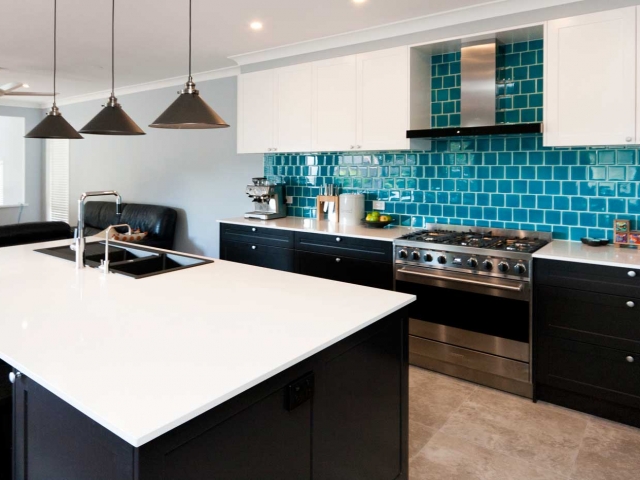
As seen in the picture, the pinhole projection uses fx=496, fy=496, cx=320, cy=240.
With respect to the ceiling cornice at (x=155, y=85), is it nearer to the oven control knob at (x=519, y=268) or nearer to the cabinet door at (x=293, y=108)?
the cabinet door at (x=293, y=108)

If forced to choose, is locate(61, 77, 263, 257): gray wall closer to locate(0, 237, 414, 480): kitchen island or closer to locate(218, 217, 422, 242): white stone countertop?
locate(218, 217, 422, 242): white stone countertop

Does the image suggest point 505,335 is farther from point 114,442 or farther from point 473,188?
point 114,442

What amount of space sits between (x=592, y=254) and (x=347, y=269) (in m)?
1.73

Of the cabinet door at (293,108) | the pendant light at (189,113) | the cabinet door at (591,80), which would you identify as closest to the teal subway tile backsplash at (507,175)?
the cabinet door at (591,80)

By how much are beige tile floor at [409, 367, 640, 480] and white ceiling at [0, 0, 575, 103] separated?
2.66 meters

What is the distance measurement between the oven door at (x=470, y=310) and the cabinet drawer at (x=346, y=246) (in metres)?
0.19

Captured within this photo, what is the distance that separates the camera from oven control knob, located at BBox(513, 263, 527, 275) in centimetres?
310

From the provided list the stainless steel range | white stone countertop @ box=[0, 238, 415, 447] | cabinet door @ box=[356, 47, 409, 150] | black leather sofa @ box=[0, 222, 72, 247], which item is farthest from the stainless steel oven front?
black leather sofa @ box=[0, 222, 72, 247]

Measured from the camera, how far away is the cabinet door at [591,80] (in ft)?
9.71

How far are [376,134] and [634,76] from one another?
5.86ft

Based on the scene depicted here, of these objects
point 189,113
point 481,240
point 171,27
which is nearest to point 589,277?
point 481,240

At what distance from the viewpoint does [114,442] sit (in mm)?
1158

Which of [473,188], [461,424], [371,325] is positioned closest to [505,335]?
[461,424]

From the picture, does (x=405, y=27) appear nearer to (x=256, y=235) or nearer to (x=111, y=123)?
(x=256, y=235)
